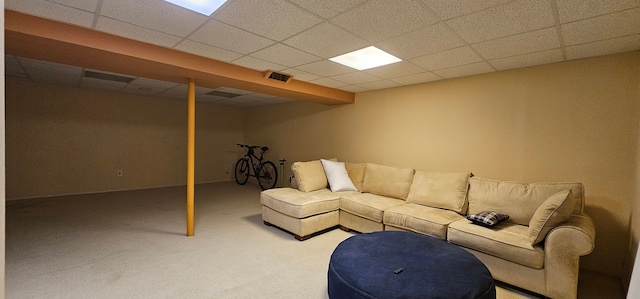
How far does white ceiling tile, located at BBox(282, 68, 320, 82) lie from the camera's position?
3.45 meters

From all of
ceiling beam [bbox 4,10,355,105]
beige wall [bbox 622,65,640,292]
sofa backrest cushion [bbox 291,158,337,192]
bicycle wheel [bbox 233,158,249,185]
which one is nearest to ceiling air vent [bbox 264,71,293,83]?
ceiling beam [bbox 4,10,355,105]

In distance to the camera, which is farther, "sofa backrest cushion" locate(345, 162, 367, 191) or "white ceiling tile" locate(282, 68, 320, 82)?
"sofa backrest cushion" locate(345, 162, 367, 191)

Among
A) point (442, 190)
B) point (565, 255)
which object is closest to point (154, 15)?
point (442, 190)

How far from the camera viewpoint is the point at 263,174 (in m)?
6.61

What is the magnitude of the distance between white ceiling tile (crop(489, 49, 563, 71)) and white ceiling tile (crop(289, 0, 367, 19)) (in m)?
1.94

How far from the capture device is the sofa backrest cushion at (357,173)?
13.7 ft

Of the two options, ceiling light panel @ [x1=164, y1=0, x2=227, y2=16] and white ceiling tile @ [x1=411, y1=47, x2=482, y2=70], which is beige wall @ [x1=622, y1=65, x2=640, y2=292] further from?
ceiling light panel @ [x1=164, y1=0, x2=227, y2=16]

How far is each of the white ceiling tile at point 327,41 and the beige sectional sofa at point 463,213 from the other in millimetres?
1773

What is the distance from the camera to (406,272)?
5.44 feet

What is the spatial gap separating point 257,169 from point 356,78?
3842 mm

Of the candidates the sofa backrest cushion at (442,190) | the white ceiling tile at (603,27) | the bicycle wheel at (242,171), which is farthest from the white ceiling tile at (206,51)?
the bicycle wheel at (242,171)

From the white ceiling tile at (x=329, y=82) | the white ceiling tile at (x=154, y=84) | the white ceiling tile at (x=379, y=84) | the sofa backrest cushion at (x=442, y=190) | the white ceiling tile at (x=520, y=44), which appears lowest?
the sofa backrest cushion at (x=442, y=190)

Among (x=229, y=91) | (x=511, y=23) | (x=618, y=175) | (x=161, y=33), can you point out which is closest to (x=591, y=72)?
(x=618, y=175)

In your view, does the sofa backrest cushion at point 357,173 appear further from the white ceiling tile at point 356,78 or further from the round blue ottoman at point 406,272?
the round blue ottoman at point 406,272
